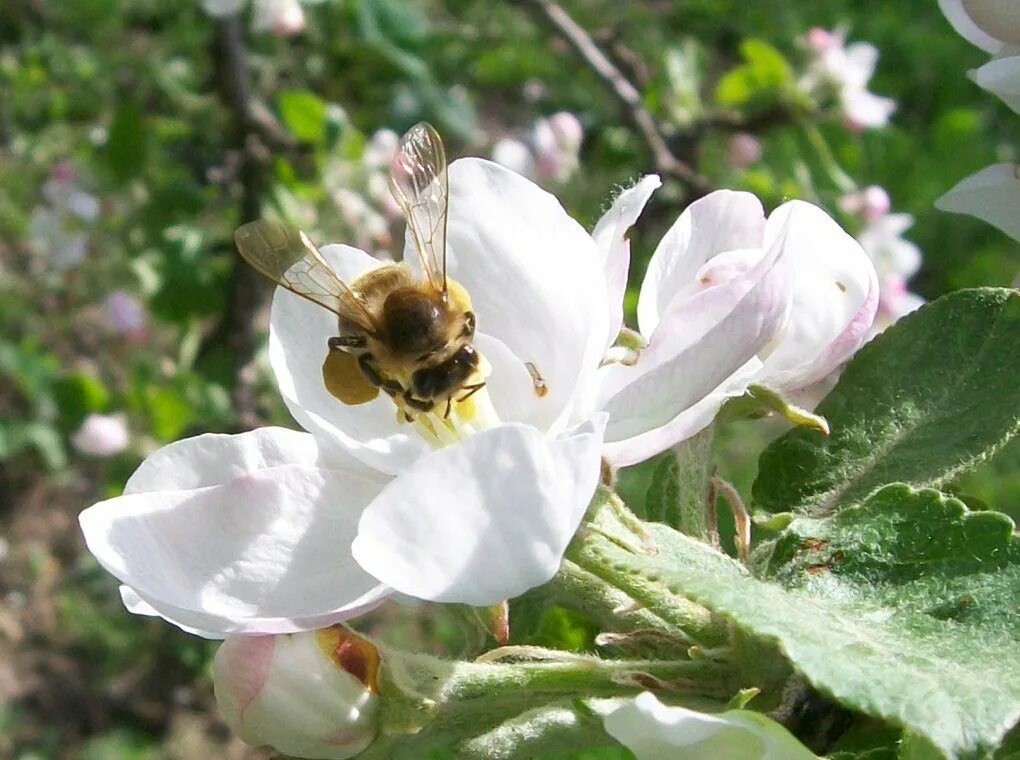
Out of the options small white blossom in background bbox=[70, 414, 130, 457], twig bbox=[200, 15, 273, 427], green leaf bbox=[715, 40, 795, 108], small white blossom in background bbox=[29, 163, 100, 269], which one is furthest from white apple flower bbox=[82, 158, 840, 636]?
small white blossom in background bbox=[29, 163, 100, 269]

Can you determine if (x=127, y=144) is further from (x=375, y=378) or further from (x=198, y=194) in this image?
(x=375, y=378)

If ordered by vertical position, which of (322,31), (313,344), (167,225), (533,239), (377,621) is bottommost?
(377,621)

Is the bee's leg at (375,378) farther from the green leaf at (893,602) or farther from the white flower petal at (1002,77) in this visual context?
the white flower petal at (1002,77)

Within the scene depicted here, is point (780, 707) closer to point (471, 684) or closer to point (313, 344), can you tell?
point (471, 684)

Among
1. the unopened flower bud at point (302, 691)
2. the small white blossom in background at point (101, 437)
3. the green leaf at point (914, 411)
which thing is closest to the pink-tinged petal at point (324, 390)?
the unopened flower bud at point (302, 691)

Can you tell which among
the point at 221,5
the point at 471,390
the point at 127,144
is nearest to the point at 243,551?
the point at 471,390

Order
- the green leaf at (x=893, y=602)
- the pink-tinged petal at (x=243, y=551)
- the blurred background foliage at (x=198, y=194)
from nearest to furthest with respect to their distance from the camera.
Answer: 1. the green leaf at (x=893, y=602)
2. the pink-tinged petal at (x=243, y=551)
3. the blurred background foliage at (x=198, y=194)

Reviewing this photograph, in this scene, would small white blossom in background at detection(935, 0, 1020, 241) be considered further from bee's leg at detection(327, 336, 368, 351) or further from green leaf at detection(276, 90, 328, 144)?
green leaf at detection(276, 90, 328, 144)

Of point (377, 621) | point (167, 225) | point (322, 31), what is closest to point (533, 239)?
point (167, 225)
